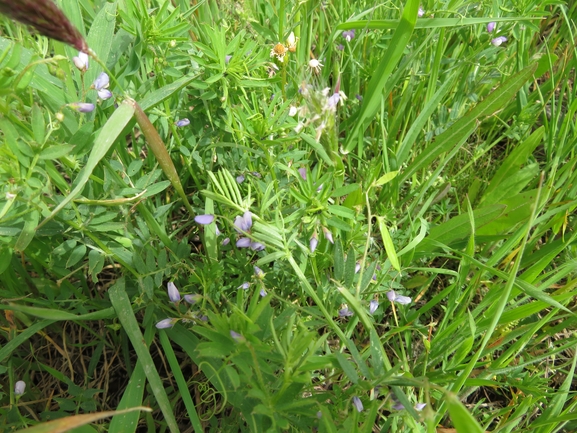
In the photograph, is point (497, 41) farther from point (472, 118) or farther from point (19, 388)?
point (19, 388)

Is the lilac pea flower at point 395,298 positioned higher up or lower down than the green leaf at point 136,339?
lower down

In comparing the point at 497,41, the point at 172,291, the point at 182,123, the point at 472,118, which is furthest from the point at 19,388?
the point at 497,41

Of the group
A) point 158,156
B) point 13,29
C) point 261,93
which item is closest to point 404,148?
point 261,93

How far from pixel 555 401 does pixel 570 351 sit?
1.26 ft

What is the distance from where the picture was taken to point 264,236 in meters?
1.12

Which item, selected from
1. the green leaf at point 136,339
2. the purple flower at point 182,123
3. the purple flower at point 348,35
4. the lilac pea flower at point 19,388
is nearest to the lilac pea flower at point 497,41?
the purple flower at point 348,35

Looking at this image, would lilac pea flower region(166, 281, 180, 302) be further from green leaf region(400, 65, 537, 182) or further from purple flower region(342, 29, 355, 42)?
purple flower region(342, 29, 355, 42)

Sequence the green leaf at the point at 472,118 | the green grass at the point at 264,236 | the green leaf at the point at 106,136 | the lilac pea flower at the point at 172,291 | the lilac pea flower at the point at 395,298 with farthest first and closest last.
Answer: the green leaf at the point at 472,118 < the lilac pea flower at the point at 395,298 < the lilac pea flower at the point at 172,291 < the green grass at the point at 264,236 < the green leaf at the point at 106,136

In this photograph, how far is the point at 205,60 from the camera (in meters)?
1.36

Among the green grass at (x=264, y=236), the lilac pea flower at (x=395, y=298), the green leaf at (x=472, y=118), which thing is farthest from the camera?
the green leaf at (x=472, y=118)

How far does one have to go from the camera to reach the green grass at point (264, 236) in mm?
1046

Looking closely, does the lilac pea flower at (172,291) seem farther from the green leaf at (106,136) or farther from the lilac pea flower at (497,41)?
the lilac pea flower at (497,41)

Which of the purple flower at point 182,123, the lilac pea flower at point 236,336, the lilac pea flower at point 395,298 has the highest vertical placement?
the purple flower at point 182,123

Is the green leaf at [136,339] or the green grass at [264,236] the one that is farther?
the green leaf at [136,339]
